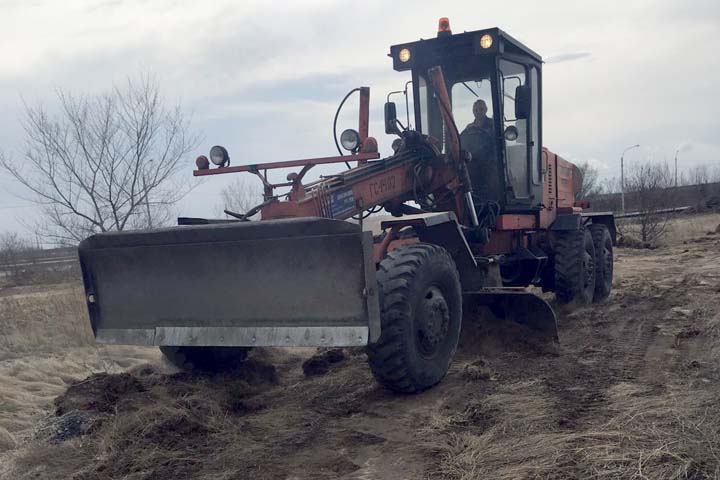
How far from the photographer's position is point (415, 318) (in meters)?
4.93

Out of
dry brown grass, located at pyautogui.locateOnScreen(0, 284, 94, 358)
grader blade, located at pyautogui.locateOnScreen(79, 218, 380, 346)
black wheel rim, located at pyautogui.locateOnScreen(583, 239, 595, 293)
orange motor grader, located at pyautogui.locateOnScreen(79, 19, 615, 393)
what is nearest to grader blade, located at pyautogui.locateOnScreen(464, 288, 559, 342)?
orange motor grader, located at pyautogui.locateOnScreen(79, 19, 615, 393)

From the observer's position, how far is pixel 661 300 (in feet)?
30.4

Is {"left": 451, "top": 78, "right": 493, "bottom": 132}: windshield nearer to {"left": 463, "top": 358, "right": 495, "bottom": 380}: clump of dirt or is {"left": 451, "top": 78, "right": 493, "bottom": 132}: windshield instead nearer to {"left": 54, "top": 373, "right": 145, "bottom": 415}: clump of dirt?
{"left": 463, "top": 358, "right": 495, "bottom": 380}: clump of dirt

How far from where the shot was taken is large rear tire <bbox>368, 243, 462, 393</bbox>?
15.4 feet

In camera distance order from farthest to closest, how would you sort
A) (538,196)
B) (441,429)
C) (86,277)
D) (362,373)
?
(538,196), (362,373), (86,277), (441,429)

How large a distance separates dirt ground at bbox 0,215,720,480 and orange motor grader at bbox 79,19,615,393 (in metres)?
0.37

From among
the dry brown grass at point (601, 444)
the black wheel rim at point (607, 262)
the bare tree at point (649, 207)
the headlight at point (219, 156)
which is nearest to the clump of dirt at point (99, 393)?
the headlight at point (219, 156)

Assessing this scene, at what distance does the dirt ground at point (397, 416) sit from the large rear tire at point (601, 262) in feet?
8.10

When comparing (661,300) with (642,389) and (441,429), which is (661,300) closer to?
(642,389)

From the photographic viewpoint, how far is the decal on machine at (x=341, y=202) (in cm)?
558

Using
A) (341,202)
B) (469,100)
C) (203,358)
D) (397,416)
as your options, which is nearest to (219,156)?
(341,202)

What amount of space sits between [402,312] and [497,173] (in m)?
3.51

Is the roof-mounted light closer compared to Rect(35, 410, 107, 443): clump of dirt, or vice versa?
Rect(35, 410, 107, 443): clump of dirt

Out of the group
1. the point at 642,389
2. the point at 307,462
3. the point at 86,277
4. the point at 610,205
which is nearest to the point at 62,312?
the point at 86,277
